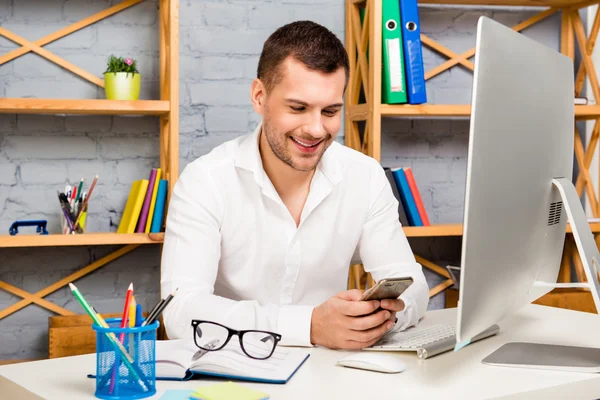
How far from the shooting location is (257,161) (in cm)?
186

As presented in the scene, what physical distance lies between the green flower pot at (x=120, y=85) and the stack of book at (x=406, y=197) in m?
0.94

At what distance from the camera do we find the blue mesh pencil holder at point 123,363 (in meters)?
1.03

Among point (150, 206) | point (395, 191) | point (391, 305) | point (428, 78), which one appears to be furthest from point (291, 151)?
point (428, 78)

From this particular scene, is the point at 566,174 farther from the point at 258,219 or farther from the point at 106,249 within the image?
the point at 106,249

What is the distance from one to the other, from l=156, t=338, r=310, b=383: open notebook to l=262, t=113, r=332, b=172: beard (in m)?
0.61

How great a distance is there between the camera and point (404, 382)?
1152mm

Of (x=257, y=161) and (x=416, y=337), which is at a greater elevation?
(x=257, y=161)

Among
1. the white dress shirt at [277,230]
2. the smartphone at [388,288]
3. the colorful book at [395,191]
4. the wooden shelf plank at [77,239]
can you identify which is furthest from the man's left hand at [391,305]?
the colorful book at [395,191]

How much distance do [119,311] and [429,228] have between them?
1158 mm

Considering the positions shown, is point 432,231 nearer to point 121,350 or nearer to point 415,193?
point 415,193

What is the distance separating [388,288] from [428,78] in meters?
1.86

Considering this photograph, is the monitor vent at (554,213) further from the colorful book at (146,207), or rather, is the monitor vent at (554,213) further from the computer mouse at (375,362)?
the colorful book at (146,207)

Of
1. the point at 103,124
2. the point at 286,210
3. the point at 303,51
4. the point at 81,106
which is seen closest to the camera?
the point at 303,51

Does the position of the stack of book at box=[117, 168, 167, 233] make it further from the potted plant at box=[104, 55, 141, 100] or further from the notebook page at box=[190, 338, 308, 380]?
the notebook page at box=[190, 338, 308, 380]
